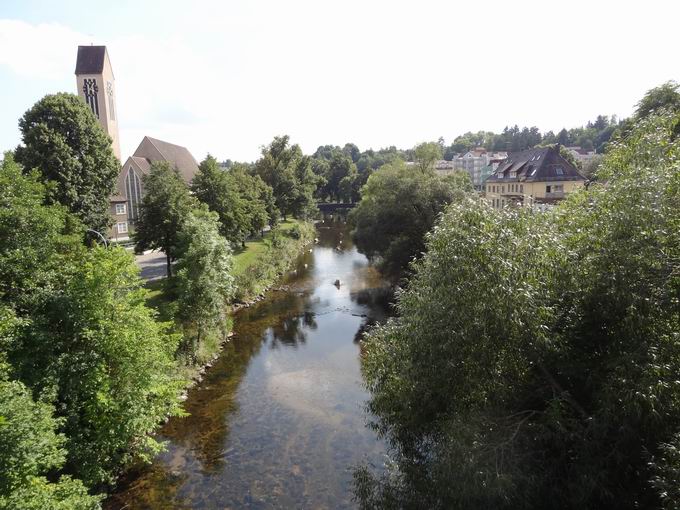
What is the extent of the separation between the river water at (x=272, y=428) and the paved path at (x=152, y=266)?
24.3 ft

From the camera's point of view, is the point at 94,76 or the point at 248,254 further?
the point at 94,76

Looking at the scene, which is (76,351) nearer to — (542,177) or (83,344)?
(83,344)

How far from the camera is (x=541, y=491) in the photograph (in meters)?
8.01

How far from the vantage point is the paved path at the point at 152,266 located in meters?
33.8

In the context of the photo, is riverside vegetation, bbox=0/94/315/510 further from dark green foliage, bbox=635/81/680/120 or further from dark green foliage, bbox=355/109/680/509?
dark green foliage, bbox=635/81/680/120

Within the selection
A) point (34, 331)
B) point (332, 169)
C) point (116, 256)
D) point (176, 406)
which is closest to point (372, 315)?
point (176, 406)

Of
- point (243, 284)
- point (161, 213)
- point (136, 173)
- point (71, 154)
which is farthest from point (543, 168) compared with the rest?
point (136, 173)

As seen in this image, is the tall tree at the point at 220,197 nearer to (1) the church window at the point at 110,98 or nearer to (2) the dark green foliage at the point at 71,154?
(2) the dark green foliage at the point at 71,154

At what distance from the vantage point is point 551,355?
866 centimetres

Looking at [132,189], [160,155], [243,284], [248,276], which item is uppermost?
[160,155]

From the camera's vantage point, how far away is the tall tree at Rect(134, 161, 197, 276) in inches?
1197

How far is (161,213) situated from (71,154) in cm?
619

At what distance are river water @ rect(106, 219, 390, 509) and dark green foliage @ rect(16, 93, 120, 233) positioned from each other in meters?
12.0

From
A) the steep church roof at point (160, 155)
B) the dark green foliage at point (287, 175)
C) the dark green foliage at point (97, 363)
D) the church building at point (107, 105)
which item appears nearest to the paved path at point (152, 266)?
the church building at point (107, 105)
